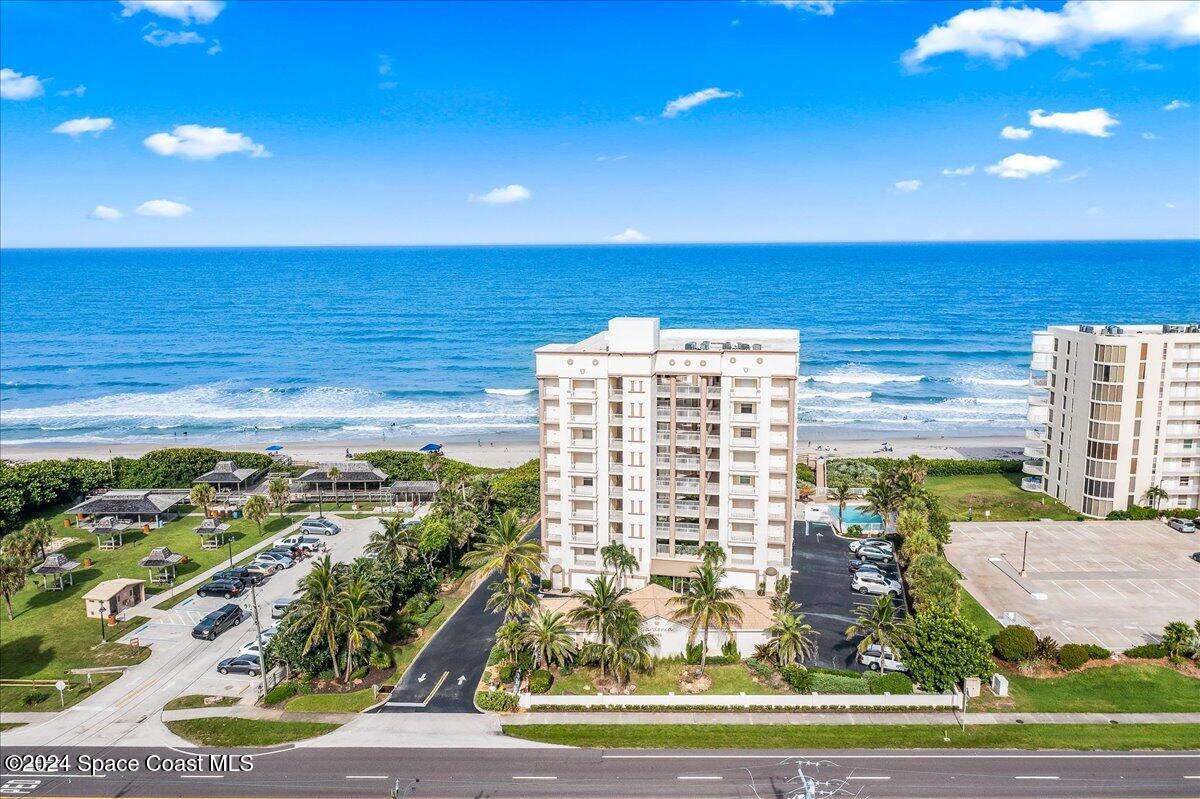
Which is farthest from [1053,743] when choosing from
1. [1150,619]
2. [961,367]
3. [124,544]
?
[961,367]

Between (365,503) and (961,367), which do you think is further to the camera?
(961,367)

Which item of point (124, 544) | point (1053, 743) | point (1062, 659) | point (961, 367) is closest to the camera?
point (1053, 743)

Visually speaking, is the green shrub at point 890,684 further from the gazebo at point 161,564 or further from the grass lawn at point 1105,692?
the gazebo at point 161,564

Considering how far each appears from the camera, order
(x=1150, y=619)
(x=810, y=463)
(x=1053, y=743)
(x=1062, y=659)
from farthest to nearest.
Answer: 1. (x=810, y=463)
2. (x=1150, y=619)
3. (x=1062, y=659)
4. (x=1053, y=743)

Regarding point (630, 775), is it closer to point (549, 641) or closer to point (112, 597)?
point (549, 641)

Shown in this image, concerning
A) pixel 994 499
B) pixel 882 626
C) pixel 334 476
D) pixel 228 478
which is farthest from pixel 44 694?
pixel 994 499

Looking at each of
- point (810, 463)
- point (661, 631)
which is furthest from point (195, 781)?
point (810, 463)

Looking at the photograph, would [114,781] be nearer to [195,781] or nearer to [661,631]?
[195,781]
